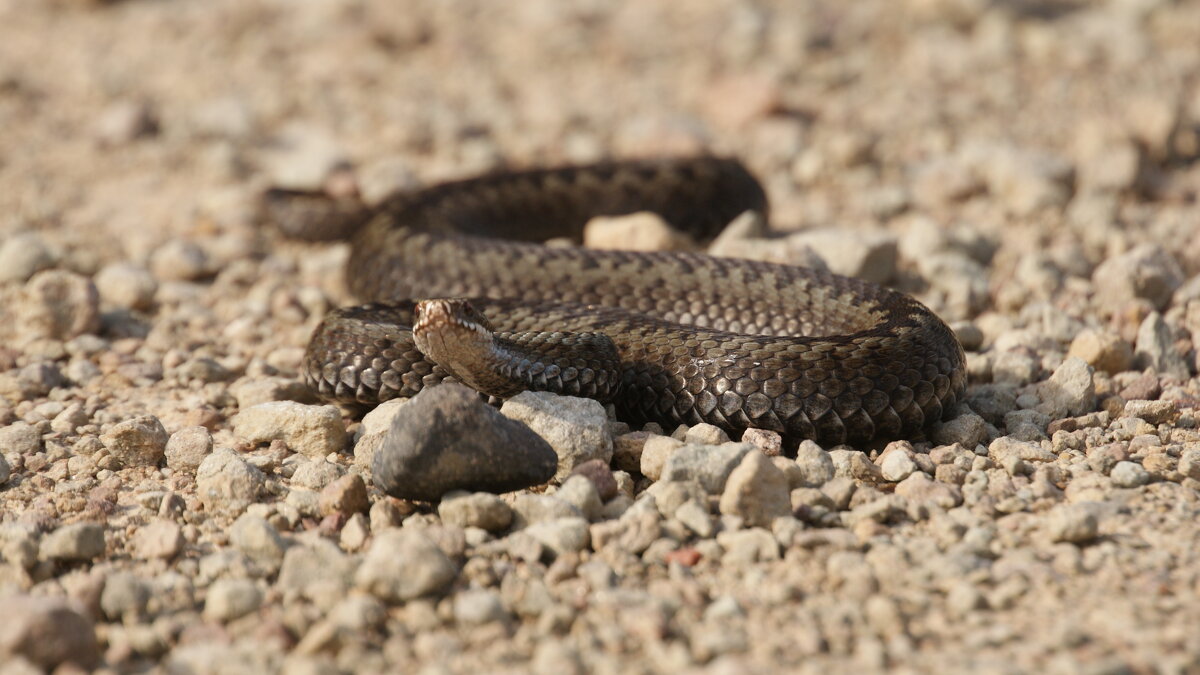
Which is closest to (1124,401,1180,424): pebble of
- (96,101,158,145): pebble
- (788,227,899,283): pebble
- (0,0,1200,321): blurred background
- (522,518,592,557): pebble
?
(0,0,1200,321): blurred background

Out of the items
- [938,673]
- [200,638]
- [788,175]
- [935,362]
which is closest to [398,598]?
[200,638]

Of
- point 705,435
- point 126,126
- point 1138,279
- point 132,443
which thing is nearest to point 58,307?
point 132,443

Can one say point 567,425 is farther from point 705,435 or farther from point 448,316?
point 448,316

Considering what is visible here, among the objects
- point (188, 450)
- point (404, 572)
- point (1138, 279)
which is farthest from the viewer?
point (1138, 279)

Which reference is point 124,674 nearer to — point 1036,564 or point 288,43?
point 1036,564

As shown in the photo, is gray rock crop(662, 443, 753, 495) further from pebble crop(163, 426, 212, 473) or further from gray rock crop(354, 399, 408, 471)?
pebble crop(163, 426, 212, 473)

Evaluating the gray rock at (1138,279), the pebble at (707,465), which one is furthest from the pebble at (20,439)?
the gray rock at (1138,279)

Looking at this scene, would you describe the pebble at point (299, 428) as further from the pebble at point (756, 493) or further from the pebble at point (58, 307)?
the pebble at point (58, 307)
